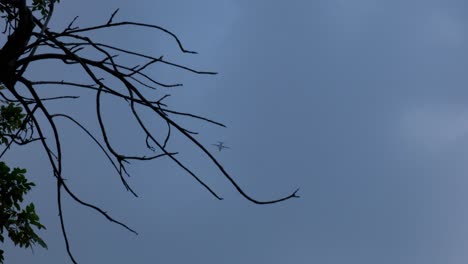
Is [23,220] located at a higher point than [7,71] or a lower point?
higher

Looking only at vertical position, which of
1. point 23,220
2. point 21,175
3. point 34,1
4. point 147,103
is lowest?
point 147,103

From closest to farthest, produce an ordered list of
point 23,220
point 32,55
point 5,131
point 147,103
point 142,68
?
point 147,103 → point 32,55 → point 142,68 → point 23,220 → point 5,131

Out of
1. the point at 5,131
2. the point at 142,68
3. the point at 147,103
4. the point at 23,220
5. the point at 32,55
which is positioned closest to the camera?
the point at 147,103

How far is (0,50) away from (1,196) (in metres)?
2.68

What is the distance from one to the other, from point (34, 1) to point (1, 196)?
177 cm

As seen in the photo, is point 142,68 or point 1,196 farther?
point 1,196

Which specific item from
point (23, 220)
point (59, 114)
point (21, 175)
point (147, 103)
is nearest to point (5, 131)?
point (21, 175)

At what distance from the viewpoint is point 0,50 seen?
2363 millimetres

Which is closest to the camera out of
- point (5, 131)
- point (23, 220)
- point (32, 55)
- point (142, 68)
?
point (32, 55)

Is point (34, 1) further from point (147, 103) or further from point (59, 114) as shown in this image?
point (147, 103)

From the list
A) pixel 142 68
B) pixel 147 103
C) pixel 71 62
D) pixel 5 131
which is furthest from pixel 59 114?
pixel 5 131

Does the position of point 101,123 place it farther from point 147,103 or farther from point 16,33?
point 16,33

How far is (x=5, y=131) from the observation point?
19.2 feet

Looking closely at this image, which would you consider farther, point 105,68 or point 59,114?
point 59,114
